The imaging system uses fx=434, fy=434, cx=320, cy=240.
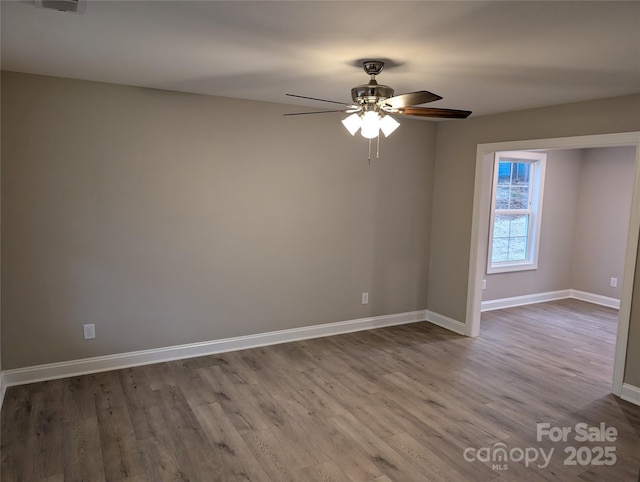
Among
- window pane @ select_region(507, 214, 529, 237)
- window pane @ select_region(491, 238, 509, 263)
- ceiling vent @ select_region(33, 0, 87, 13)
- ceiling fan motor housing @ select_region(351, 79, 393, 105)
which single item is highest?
ceiling vent @ select_region(33, 0, 87, 13)

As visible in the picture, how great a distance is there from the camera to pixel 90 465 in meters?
2.51

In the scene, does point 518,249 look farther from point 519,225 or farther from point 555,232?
point 555,232

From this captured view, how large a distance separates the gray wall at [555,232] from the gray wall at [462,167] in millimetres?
1258

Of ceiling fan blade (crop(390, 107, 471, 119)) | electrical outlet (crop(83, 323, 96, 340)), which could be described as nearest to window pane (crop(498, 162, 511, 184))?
ceiling fan blade (crop(390, 107, 471, 119))

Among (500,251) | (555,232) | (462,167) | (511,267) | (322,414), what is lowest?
(322,414)

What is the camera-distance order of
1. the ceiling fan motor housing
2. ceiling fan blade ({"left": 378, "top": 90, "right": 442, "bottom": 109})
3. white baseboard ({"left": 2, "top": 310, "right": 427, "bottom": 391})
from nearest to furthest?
ceiling fan blade ({"left": 378, "top": 90, "right": 442, "bottom": 109}), the ceiling fan motor housing, white baseboard ({"left": 2, "top": 310, "right": 427, "bottom": 391})

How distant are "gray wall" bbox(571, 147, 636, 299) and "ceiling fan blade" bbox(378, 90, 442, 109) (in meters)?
4.87

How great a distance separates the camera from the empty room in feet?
7.84

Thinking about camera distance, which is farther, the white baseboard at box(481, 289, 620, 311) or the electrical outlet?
the white baseboard at box(481, 289, 620, 311)

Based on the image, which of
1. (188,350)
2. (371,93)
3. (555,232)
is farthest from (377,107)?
(555,232)

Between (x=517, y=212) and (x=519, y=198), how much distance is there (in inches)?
8.2

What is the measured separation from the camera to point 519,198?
6090 mm

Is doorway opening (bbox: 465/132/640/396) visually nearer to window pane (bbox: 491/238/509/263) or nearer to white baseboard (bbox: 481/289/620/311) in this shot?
white baseboard (bbox: 481/289/620/311)

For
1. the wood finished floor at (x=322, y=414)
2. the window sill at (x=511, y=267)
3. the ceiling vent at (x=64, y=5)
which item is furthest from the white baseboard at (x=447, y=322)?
the ceiling vent at (x=64, y=5)
